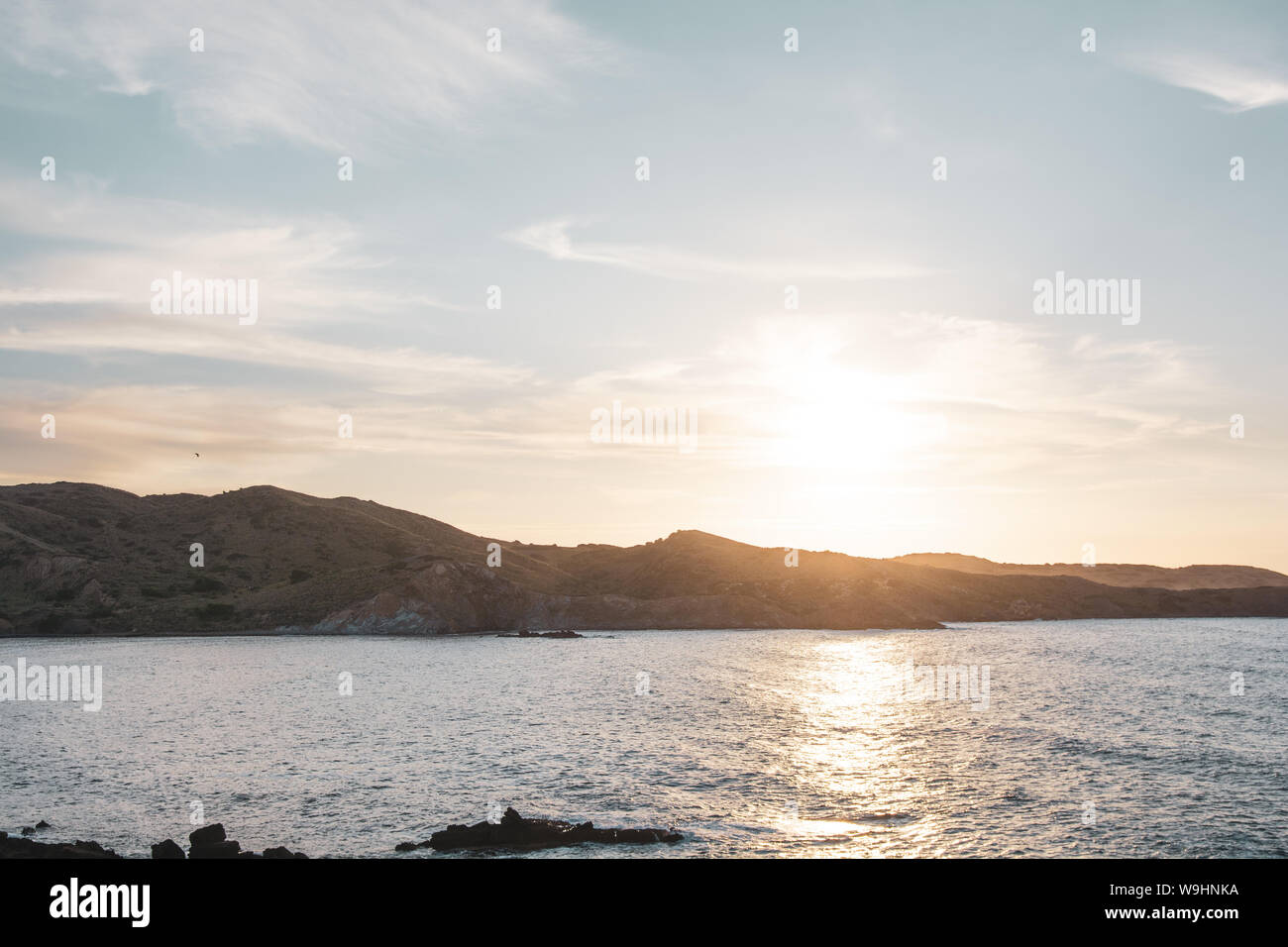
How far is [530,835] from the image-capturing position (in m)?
38.8

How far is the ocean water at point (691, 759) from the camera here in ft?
136

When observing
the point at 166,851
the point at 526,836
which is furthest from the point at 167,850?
the point at 526,836

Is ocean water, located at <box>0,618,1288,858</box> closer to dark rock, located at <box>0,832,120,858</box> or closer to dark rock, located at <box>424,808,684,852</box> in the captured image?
dark rock, located at <box>424,808,684,852</box>

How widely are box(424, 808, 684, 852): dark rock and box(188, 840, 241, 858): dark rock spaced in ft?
25.8

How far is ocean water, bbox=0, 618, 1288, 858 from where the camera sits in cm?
4147

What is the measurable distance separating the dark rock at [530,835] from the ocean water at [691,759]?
138 centimetres

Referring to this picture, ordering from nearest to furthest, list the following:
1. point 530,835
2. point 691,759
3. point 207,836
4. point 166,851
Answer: point 166,851 < point 207,836 < point 530,835 < point 691,759

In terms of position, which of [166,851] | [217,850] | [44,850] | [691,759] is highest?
[44,850]

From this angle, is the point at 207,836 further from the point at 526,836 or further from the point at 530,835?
the point at 530,835

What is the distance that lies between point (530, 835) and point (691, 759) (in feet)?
74.5
